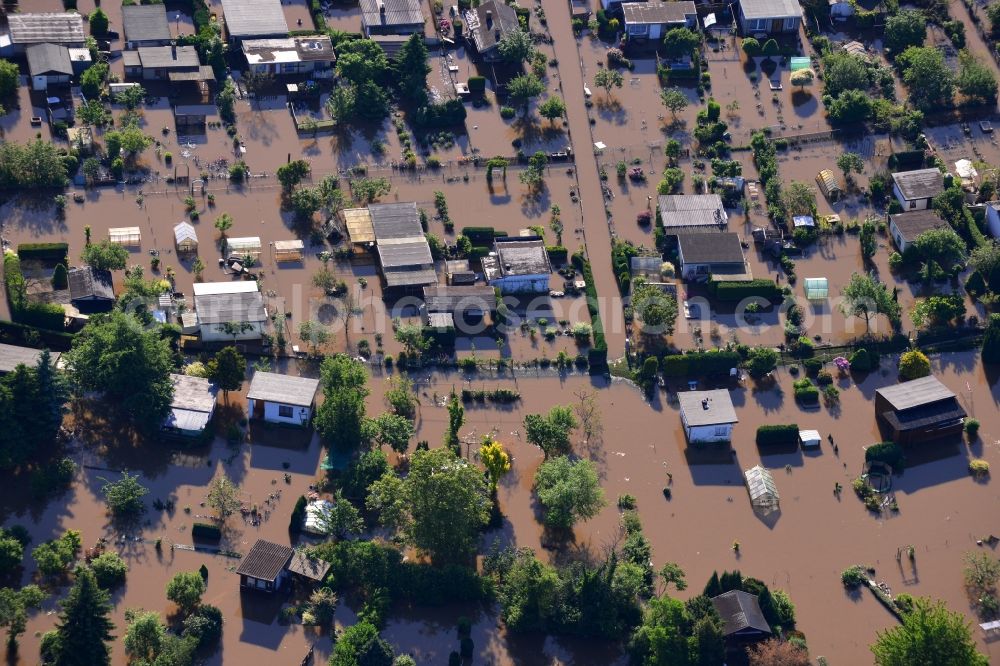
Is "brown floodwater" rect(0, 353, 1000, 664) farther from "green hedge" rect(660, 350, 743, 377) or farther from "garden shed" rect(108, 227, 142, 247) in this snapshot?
"garden shed" rect(108, 227, 142, 247)

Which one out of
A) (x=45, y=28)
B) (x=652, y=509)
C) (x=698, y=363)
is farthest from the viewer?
(x=45, y=28)

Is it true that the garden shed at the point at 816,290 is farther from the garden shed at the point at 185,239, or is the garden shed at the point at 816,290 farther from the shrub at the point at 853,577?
the garden shed at the point at 185,239

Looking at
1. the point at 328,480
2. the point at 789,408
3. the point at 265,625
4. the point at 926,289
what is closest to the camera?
the point at 265,625

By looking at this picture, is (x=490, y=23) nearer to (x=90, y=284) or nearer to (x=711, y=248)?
(x=711, y=248)

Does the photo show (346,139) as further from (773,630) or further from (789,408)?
(773,630)

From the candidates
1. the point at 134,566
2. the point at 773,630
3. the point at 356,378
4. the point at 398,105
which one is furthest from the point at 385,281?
the point at 773,630

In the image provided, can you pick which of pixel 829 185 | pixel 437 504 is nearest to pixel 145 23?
pixel 437 504

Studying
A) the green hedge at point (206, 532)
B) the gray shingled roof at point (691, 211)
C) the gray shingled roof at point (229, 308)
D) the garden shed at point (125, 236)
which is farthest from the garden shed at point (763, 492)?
the garden shed at point (125, 236)

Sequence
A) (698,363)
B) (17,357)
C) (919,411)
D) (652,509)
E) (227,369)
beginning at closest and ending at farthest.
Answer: (652,509), (227,369), (17,357), (919,411), (698,363)
